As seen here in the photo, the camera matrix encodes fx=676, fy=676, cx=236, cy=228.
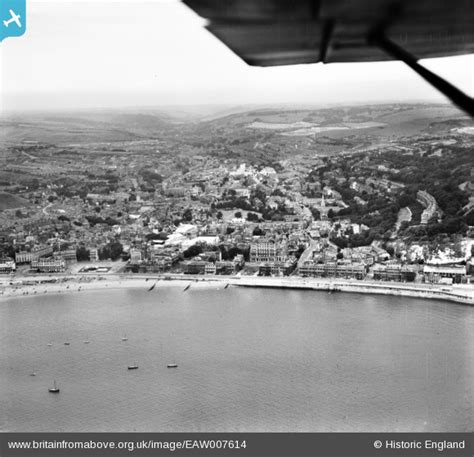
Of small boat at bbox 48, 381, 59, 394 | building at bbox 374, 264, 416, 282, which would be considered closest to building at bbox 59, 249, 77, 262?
building at bbox 374, 264, 416, 282

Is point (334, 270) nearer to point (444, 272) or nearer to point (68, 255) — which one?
point (444, 272)

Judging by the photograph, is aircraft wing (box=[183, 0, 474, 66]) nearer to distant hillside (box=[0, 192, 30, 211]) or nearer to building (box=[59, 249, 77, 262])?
building (box=[59, 249, 77, 262])

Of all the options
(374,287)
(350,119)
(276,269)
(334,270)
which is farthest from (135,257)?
(350,119)

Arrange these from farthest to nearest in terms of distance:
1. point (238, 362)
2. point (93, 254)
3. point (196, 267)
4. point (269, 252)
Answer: point (93, 254) < point (269, 252) < point (196, 267) < point (238, 362)

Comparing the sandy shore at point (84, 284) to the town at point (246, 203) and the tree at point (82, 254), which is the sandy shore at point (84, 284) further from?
the tree at point (82, 254)
